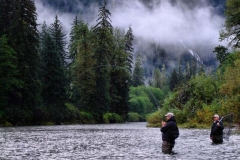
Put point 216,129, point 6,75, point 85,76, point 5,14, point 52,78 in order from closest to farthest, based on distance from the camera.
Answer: point 216,129, point 6,75, point 5,14, point 52,78, point 85,76

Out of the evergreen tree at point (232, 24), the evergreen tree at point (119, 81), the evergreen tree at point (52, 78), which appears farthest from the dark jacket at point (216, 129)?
the evergreen tree at point (119, 81)

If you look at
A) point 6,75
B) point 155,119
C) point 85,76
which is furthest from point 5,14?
point 155,119

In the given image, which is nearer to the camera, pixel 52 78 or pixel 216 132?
pixel 216 132

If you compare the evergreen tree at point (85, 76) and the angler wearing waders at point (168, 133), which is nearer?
the angler wearing waders at point (168, 133)

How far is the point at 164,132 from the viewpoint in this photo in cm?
1775

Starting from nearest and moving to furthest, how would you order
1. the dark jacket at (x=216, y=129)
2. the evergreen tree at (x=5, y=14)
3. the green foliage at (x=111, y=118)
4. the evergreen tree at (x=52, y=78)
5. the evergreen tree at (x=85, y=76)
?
the dark jacket at (x=216, y=129), the evergreen tree at (x=5, y=14), the evergreen tree at (x=52, y=78), the evergreen tree at (x=85, y=76), the green foliage at (x=111, y=118)

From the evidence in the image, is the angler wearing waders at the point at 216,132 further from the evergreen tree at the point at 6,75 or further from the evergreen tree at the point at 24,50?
the evergreen tree at the point at 24,50

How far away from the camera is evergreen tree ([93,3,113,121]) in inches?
2751

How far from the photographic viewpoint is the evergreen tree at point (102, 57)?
69.9 m

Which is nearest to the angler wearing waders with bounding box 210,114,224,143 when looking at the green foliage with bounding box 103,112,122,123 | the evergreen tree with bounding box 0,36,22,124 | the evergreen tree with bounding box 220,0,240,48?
the evergreen tree with bounding box 220,0,240,48

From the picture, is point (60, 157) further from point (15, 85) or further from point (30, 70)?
point (30, 70)

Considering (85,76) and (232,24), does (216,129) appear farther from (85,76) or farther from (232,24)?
(85,76)

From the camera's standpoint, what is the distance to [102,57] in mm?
72625

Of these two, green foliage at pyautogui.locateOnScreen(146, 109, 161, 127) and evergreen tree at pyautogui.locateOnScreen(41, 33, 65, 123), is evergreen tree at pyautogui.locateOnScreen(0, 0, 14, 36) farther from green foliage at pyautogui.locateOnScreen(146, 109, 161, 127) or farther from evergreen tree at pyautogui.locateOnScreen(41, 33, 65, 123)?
green foliage at pyautogui.locateOnScreen(146, 109, 161, 127)
